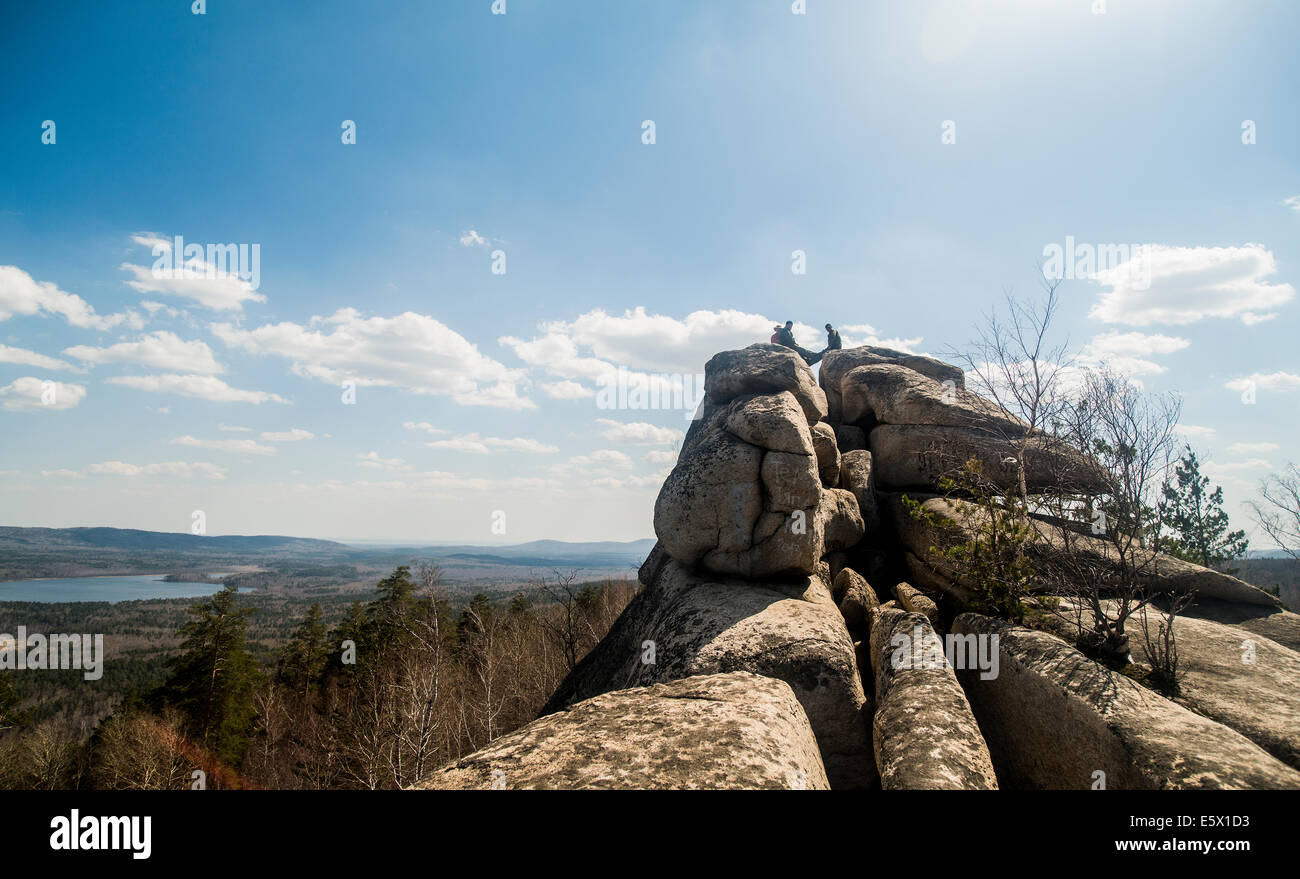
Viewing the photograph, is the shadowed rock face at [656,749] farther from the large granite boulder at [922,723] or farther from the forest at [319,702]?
the forest at [319,702]

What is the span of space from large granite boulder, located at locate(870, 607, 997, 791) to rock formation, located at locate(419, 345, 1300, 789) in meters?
0.03

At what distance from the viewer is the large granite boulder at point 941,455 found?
13.8 m

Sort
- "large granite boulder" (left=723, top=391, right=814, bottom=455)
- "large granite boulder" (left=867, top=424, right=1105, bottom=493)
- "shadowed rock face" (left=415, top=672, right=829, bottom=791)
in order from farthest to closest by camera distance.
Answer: "large granite boulder" (left=867, top=424, right=1105, bottom=493) → "large granite boulder" (left=723, top=391, right=814, bottom=455) → "shadowed rock face" (left=415, top=672, right=829, bottom=791)

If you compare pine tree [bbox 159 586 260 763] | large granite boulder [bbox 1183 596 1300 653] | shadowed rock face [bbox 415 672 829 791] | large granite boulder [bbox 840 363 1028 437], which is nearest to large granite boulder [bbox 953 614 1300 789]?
shadowed rock face [bbox 415 672 829 791]

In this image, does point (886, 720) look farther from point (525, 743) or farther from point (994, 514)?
point (994, 514)

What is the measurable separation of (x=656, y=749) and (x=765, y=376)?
11.7 m

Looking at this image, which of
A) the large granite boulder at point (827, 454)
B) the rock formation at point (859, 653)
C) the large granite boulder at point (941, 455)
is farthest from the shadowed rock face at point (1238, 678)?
the large granite boulder at point (827, 454)

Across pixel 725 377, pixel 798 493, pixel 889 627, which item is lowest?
pixel 889 627

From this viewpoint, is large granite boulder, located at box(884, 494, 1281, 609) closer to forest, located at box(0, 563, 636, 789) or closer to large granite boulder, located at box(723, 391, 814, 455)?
large granite boulder, located at box(723, 391, 814, 455)

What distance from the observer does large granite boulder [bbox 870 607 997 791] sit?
5.25 meters
